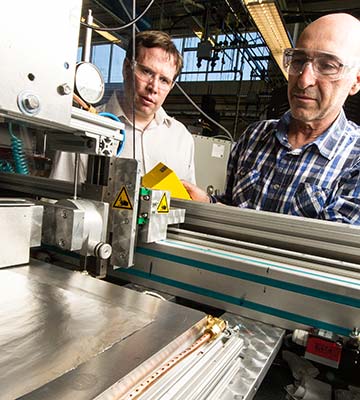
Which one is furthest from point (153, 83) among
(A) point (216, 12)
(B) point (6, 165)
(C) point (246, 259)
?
(A) point (216, 12)

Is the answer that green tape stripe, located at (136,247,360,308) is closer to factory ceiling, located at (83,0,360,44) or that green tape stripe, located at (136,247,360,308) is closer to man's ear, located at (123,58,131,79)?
man's ear, located at (123,58,131,79)

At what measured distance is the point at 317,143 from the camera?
5.14ft

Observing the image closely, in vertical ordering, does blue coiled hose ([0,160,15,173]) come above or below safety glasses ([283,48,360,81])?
below

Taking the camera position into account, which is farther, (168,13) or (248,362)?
(168,13)

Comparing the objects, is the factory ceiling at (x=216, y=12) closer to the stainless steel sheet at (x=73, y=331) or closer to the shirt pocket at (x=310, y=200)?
the shirt pocket at (x=310, y=200)

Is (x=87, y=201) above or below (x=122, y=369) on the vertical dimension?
above

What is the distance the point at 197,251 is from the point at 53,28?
2.30 ft

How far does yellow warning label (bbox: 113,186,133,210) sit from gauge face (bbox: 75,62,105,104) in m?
0.31

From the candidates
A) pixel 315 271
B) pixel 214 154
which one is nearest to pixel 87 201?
pixel 315 271

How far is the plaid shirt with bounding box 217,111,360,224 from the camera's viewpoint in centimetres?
145

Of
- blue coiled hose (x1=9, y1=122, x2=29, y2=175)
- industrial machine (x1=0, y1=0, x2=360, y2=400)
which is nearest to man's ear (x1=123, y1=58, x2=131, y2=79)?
blue coiled hose (x1=9, y1=122, x2=29, y2=175)

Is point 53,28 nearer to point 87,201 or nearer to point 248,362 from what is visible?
point 87,201

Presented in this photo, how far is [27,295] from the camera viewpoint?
2.43 feet

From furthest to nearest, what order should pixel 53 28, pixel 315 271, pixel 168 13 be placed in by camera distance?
pixel 168 13, pixel 315 271, pixel 53 28
